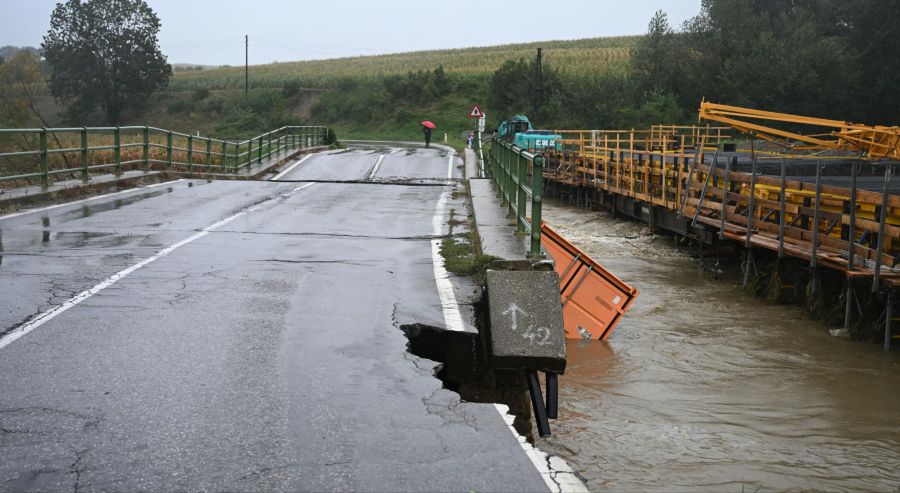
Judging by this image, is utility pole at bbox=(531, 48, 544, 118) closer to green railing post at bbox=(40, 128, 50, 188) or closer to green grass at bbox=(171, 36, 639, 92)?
green grass at bbox=(171, 36, 639, 92)

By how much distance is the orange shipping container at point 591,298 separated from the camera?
37.5 feet

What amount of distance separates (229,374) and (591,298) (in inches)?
243

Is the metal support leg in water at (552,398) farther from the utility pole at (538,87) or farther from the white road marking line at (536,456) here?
the utility pole at (538,87)

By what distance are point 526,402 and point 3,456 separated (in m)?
3.65

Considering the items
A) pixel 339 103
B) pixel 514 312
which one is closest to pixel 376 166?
pixel 514 312

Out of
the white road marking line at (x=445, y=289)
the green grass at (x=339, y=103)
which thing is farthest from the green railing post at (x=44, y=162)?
the green grass at (x=339, y=103)

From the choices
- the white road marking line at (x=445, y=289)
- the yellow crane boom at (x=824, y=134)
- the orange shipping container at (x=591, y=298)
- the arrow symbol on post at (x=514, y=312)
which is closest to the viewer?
the arrow symbol on post at (x=514, y=312)

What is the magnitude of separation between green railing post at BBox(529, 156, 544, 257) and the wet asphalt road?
3.33ft

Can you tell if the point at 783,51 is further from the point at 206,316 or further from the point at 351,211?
the point at 206,316

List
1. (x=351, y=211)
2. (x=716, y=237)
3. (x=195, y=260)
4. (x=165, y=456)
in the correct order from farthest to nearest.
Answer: (x=716, y=237), (x=351, y=211), (x=195, y=260), (x=165, y=456)

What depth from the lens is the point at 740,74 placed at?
5956 centimetres

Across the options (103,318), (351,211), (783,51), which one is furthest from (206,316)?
(783,51)

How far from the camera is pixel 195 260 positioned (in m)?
10.5

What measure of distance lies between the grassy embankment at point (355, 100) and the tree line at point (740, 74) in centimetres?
576
